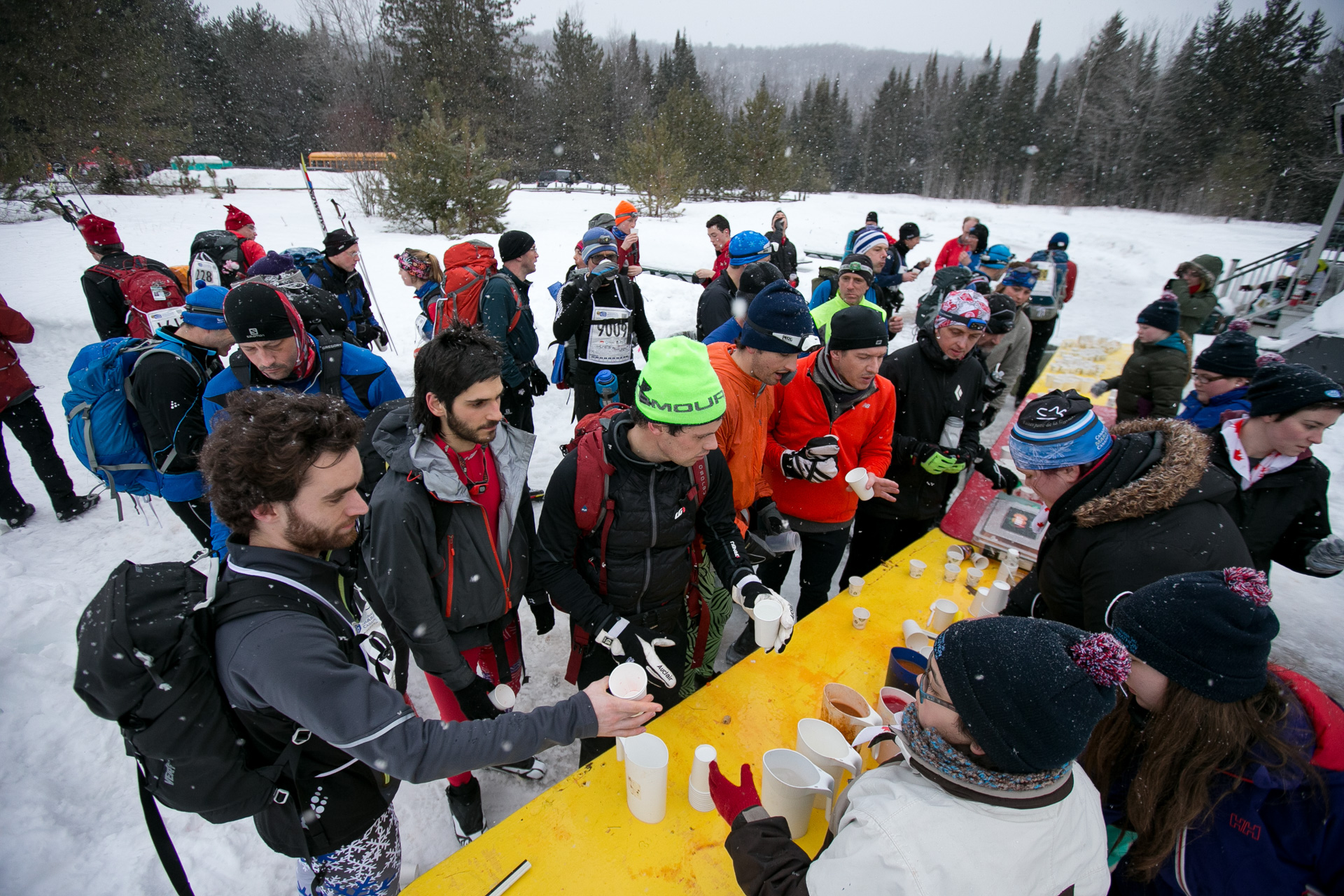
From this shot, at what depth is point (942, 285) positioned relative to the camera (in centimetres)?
679

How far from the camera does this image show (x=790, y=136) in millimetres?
46031

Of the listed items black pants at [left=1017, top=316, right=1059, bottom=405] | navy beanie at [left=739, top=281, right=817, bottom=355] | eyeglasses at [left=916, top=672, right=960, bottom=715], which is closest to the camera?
eyeglasses at [left=916, top=672, right=960, bottom=715]

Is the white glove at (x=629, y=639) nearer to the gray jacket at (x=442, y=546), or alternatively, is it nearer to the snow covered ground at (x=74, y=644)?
the gray jacket at (x=442, y=546)

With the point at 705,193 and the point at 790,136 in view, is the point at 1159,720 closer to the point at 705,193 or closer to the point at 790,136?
the point at 705,193

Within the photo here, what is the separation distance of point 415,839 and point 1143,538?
335cm

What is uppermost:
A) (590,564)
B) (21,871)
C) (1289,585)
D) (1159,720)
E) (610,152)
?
(610,152)

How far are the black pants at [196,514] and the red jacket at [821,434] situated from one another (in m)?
3.60

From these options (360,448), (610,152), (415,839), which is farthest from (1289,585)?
(610,152)

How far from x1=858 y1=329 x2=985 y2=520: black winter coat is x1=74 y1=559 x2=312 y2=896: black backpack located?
336 centimetres

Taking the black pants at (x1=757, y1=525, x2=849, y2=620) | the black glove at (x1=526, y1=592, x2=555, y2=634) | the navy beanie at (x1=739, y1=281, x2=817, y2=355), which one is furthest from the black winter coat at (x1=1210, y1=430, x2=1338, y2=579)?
the black glove at (x1=526, y1=592, x2=555, y2=634)

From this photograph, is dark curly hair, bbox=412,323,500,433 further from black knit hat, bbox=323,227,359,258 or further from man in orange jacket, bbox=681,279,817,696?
black knit hat, bbox=323,227,359,258

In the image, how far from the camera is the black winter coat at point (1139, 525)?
5.62 feet

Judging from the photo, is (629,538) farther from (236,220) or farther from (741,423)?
(236,220)

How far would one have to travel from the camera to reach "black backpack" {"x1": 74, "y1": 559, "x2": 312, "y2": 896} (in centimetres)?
117
